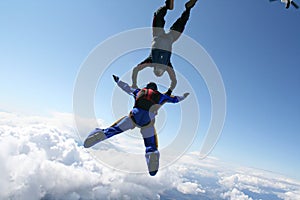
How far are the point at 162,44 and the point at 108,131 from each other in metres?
3.16

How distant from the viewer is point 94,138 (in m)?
6.63

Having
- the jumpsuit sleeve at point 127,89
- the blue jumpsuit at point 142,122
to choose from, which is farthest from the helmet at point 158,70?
the jumpsuit sleeve at point 127,89

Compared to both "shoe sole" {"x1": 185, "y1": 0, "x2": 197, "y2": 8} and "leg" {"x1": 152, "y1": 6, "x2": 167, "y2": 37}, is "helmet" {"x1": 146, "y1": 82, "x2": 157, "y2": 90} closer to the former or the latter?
"leg" {"x1": 152, "y1": 6, "x2": 167, "y2": 37}

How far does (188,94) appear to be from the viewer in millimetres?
7469

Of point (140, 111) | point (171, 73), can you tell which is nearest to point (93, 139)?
point (140, 111)

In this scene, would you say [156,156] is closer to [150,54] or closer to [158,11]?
[150,54]

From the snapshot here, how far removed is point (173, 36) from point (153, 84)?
1654 mm

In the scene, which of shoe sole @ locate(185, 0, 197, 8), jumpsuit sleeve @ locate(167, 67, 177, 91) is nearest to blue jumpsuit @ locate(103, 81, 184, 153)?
jumpsuit sleeve @ locate(167, 67, 177, 91)

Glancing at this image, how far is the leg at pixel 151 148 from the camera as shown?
656 cm

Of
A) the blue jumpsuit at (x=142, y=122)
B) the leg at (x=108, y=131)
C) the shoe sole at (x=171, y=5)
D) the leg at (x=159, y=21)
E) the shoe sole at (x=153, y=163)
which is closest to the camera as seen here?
the shoe sole at (x=171, y=5)

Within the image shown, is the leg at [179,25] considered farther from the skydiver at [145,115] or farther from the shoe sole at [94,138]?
the shoe sole at [94,138]

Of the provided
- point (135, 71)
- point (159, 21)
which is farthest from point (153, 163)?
point (159, 21)

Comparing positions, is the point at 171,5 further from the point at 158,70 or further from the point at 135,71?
the point at 135,71

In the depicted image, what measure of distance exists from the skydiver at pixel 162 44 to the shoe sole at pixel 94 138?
2036 mm
